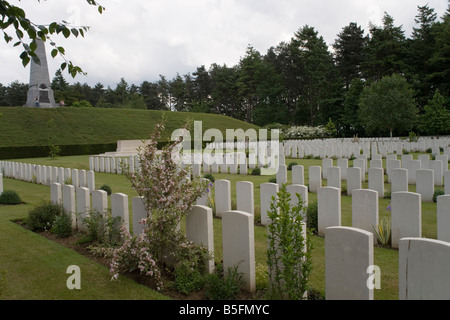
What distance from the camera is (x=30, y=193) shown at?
33.0 feet

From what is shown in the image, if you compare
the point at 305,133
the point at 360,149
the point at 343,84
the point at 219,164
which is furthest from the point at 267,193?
the point at 343,84

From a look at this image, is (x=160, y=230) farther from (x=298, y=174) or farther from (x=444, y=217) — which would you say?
(x=298, y=174)

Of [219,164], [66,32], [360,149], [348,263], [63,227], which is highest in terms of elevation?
[66,32]

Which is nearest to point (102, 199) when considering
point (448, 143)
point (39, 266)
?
point (39, 266)

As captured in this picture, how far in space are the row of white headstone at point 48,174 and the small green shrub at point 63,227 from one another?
162 inches

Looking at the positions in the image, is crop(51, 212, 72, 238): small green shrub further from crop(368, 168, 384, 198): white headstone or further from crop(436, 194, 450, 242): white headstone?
crop(368, 168, 384, 198): white headstone

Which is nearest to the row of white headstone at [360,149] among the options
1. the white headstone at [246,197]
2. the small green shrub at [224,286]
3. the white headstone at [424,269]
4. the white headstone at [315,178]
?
the white headstone at [315,178]

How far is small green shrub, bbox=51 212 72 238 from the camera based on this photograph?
542cm

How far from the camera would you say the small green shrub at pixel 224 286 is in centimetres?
319

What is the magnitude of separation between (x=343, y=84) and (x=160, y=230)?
163 feet

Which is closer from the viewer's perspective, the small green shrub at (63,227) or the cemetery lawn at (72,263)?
the cemetery lawn at (72,263)

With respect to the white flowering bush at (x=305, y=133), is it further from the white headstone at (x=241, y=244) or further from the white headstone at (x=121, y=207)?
the white headstone at (x=241, y=244)

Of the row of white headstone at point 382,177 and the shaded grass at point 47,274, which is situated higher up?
the row of white headstone at point 382,177

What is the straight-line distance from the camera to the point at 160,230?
372 cm
